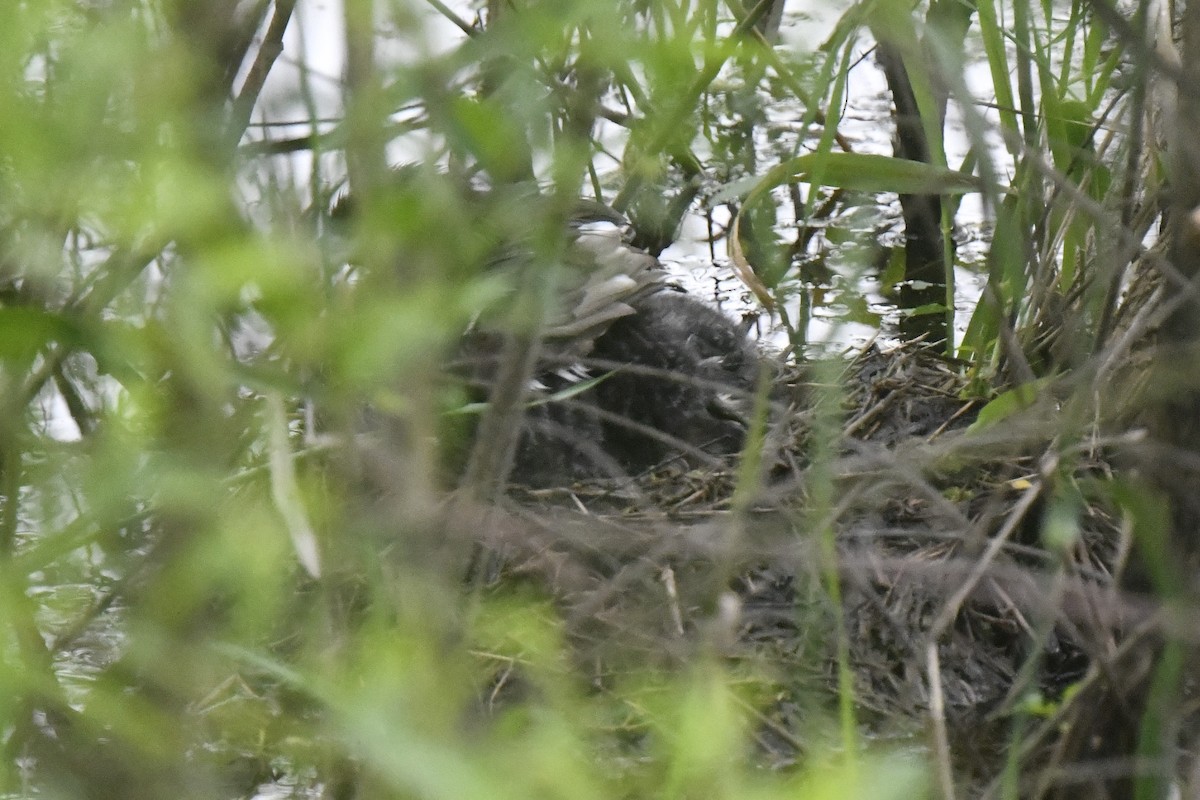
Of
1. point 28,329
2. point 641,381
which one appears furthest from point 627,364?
point 28,329

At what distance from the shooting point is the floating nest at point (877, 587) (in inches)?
54.6

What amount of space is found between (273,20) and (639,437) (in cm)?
127

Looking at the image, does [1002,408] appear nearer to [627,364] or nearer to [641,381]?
[627,364]

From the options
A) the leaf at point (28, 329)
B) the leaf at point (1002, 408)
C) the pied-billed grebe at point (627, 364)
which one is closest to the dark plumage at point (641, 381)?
the pied-billed grebe at point (627, 364)

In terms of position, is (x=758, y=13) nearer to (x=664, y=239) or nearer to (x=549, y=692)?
(x=664, y=239)

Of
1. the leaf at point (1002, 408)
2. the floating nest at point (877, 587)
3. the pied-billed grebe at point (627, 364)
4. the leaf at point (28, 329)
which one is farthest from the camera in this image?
the pied-billed grebe at point (627, 364)

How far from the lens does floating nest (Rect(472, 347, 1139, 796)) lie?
4.55 feet

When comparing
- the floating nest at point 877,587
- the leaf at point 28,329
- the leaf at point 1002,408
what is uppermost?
the leaf at point 28,329

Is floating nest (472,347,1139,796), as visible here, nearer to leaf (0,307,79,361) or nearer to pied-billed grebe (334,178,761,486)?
pied-billed grebe (334,178,761,486)

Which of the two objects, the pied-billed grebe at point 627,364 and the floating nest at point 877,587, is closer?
the floating nest at point 877,587

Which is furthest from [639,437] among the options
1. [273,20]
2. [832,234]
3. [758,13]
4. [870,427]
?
[273,20]

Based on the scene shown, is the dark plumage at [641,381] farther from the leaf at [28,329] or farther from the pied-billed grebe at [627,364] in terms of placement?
the leaf at [28,329]

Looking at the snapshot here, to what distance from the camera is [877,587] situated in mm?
1851

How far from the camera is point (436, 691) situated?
79 centimetres
